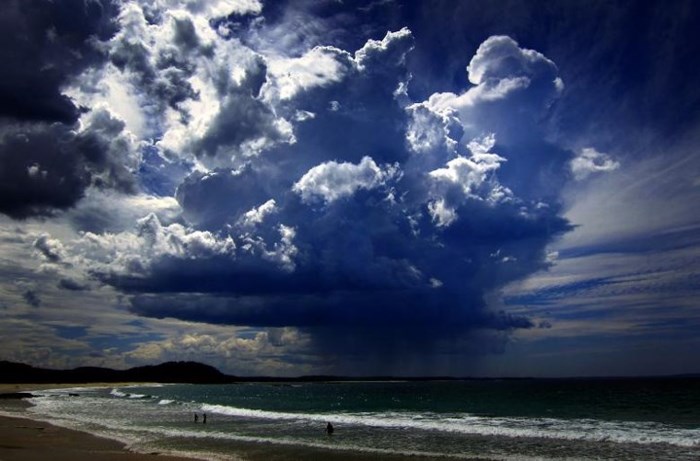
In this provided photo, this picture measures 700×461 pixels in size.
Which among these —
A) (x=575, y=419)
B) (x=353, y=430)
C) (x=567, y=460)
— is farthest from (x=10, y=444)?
(x=575, y=419)

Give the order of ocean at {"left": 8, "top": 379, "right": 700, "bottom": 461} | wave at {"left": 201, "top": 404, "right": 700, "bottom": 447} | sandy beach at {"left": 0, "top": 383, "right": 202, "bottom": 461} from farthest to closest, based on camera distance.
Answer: wave at {"left": 201, "top": 404, "right": 700, "bottom": 447}, ocean at {"left": 8, "top": 379, "right": 700, "bottom": 461}, sandy beach at {"left": 0, "top": 383, "right": 202, "bottom": 461}

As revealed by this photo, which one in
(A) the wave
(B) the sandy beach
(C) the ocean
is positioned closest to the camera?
(B) the sandy beach

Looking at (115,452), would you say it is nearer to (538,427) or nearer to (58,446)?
(58,446)

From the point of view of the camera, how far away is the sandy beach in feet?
89.5

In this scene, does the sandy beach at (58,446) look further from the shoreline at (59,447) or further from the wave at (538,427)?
the wave at (538,427)

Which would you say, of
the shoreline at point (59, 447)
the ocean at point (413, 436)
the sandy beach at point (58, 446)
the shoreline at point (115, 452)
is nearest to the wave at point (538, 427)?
the ocean at point (413, 436)

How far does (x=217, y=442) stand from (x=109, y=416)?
26591 mm

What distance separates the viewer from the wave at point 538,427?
34825 millimetres

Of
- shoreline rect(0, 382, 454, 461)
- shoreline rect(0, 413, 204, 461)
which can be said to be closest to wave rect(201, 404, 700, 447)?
shoreline rect(0, 382, 454, 461)

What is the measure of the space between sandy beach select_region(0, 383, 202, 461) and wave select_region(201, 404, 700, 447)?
20048 millimetres

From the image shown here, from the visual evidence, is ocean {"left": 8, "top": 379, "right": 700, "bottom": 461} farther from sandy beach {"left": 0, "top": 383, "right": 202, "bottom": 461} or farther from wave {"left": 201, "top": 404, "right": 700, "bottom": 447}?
sandy beach {"left": 0, "top": 383, "right": 202, "bottom": 461}

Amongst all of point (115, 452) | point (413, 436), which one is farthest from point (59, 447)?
point (413, 436)

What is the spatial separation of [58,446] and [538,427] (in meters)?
31.7

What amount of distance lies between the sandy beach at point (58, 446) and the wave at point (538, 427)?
65.8 ft
